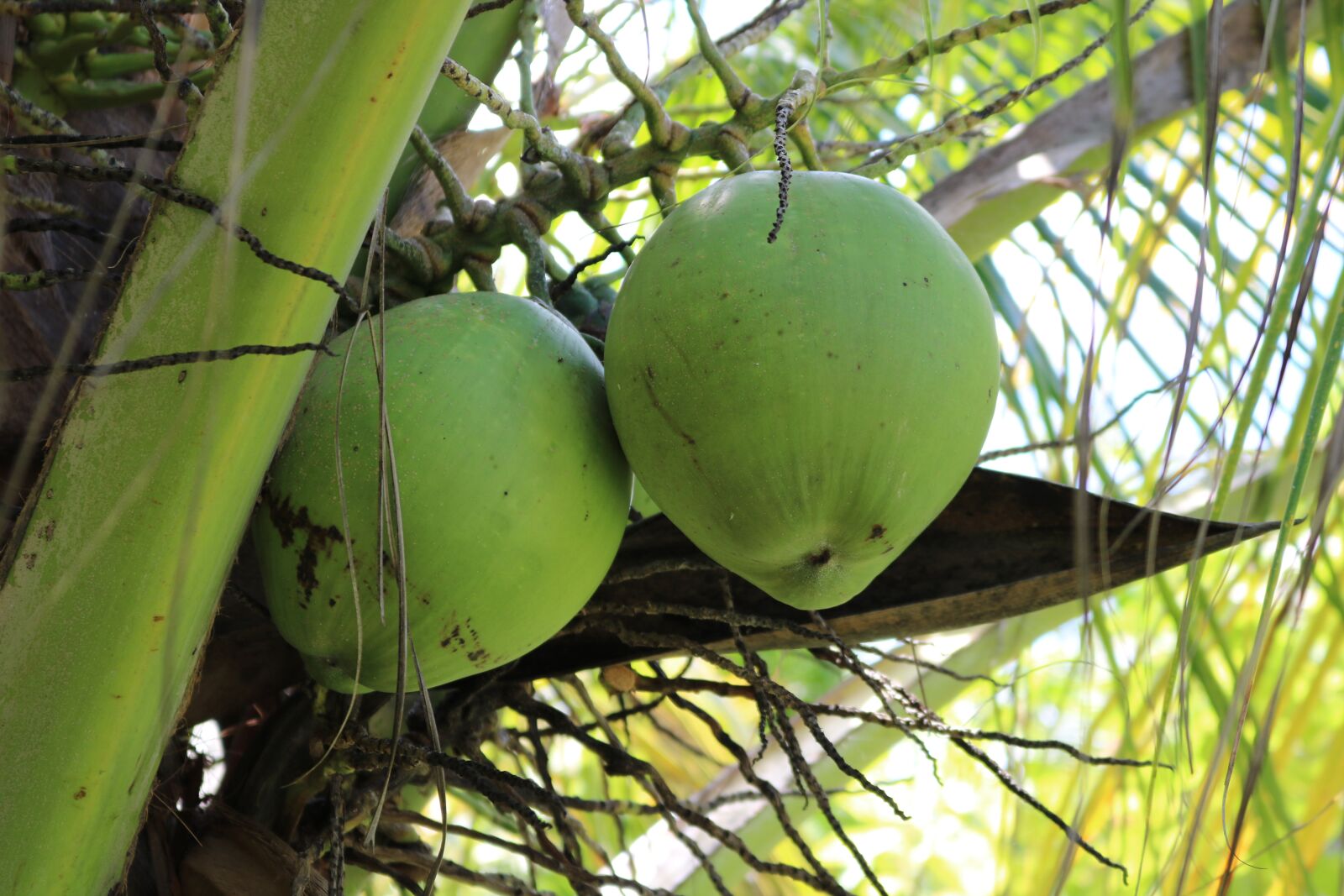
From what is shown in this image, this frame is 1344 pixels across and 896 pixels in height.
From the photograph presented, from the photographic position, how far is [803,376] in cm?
64

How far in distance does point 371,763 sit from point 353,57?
453mm

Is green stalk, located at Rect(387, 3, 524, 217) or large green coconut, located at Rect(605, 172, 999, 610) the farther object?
green stalk, located at Rect(387, 3, 524, 217)

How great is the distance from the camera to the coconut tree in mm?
570

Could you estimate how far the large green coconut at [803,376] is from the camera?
2.14 feet

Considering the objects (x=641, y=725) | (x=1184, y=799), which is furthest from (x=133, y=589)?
(x=641, y=725)

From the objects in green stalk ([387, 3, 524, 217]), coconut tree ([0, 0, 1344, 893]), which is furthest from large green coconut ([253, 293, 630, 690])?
green stalk ([387, 3, 524, 217])

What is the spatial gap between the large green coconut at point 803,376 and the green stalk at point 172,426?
0.18 metres

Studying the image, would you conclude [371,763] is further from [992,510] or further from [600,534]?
[992,510]

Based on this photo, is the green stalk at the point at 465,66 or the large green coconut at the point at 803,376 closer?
the large green coconut at the point at 803,376

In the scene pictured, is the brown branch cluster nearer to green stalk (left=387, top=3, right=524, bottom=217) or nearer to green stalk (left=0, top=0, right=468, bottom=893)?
green stalk (left=0, top=0, right=468, bottom=893)

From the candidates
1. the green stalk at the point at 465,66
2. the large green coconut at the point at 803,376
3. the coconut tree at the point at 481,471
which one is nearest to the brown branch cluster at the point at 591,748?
the coconut tree at the point at 481,471

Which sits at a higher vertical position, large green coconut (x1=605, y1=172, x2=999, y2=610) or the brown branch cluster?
large green coconut (x1=605, y1=172, x2=999, y2=610)

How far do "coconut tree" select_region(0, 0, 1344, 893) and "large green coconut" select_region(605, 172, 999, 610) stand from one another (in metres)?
0.03

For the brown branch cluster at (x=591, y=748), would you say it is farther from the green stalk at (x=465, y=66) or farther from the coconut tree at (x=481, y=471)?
the green stalk at (x=465, y=66)
